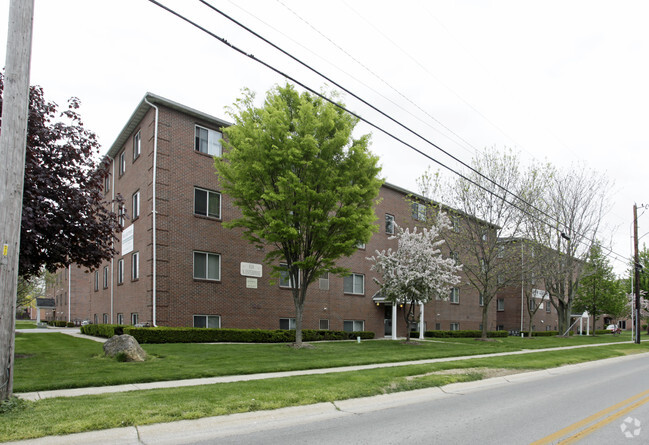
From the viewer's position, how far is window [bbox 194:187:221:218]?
22.7 m

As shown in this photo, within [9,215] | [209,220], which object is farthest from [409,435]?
[209,220]

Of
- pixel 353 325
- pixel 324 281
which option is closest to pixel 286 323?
pixel 324 281

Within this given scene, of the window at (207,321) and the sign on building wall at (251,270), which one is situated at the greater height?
the sign on building wall at (251,270)

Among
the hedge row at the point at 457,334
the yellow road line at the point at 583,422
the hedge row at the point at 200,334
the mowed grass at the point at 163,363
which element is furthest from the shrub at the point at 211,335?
the yellow road line at the point at 583,422

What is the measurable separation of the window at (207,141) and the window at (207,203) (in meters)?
1.94

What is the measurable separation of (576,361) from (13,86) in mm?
19632

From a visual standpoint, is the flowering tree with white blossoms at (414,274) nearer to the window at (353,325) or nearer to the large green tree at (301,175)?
the large green tree at (301,175)

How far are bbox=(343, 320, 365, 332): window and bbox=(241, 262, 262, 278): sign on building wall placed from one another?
25.6 ft

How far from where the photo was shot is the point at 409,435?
6680 millimetres

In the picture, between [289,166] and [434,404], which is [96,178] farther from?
[434,404]

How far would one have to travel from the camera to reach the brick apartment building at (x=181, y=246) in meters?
21.2

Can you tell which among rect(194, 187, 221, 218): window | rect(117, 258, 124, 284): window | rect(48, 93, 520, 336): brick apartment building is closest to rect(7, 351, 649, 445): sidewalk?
rect(48, 93, 520, 336): brick apartment building

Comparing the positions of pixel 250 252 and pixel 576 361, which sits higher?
pixel 250 252

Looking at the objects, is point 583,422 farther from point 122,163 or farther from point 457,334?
point 457,334
